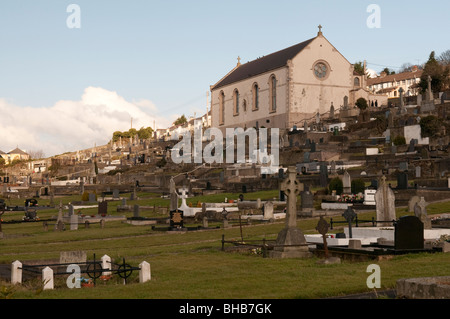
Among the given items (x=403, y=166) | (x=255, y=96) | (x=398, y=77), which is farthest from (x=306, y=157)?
(x=398, y=77)

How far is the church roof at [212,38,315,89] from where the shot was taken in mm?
84125

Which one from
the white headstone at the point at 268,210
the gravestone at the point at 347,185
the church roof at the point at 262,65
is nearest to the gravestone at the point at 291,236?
the white headstone at the point at 268,210

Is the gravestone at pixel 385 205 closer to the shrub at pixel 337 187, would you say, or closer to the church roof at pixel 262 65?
the shrub at pixel 337 187

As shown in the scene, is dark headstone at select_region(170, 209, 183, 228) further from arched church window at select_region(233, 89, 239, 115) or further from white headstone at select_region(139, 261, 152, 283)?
arched church window at select_region(233, 89, 239, 115)

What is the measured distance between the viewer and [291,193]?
59.8 ft

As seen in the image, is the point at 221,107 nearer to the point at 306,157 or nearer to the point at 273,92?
the point at 273,92

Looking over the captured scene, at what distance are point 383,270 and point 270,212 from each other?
1588 centimetres

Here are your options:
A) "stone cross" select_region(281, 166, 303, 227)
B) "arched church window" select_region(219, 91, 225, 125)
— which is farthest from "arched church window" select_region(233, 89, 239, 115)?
"stone cross" select_region(281, 166, 303, 227)

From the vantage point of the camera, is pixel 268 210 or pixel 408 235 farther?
pixel 268 210

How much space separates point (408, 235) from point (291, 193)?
11.2 ft

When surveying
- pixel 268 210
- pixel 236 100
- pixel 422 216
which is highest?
pixel 236 100
